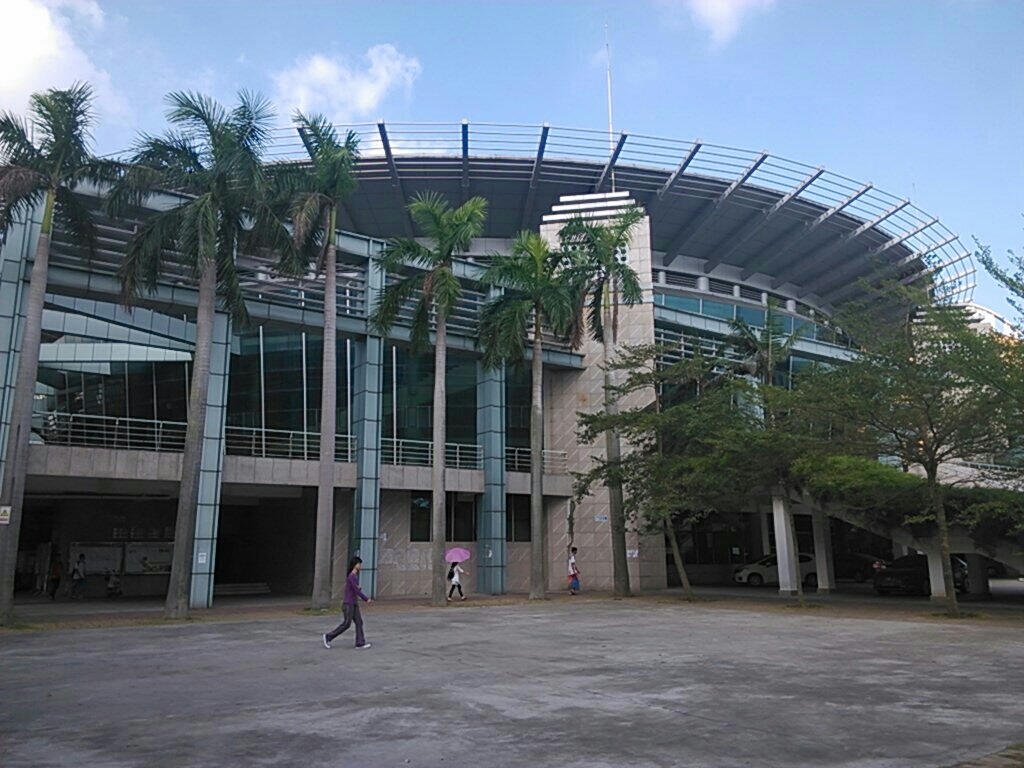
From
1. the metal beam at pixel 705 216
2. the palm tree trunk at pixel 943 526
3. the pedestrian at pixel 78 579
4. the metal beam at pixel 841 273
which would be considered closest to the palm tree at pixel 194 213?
the pedestrian at pixel 78 579

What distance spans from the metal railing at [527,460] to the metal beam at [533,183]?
14184 millimetres

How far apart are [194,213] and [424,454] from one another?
47.7 feet

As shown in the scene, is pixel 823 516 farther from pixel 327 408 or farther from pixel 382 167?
pixel 382 167

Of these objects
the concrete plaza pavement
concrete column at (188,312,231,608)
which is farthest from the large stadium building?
the concrete plaza pavement

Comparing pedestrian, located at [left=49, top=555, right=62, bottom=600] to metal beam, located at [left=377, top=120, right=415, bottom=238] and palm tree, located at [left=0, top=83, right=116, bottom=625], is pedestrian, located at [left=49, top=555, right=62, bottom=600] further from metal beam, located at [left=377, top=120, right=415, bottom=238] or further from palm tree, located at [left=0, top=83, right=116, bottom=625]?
metal beam, located at [left=377, top=120, right=415, bottom=238]

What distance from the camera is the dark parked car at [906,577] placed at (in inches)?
1145

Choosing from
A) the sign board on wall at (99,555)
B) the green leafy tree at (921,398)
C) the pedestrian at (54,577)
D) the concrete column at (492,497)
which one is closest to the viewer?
the green leafy tree at (921,398)

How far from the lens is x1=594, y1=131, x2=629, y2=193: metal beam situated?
127ft

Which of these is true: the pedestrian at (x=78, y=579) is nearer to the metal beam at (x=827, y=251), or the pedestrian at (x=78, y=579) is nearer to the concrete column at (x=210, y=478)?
the concrete column at (x=210, y=478)

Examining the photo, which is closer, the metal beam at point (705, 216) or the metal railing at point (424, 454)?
the metal railing at point (424, 454)

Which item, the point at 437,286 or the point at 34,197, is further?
the point at 437,286

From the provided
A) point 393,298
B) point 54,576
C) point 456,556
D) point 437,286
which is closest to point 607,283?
point 437,286

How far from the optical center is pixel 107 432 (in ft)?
98.7

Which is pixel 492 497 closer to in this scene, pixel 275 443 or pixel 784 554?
pixel 275 443
